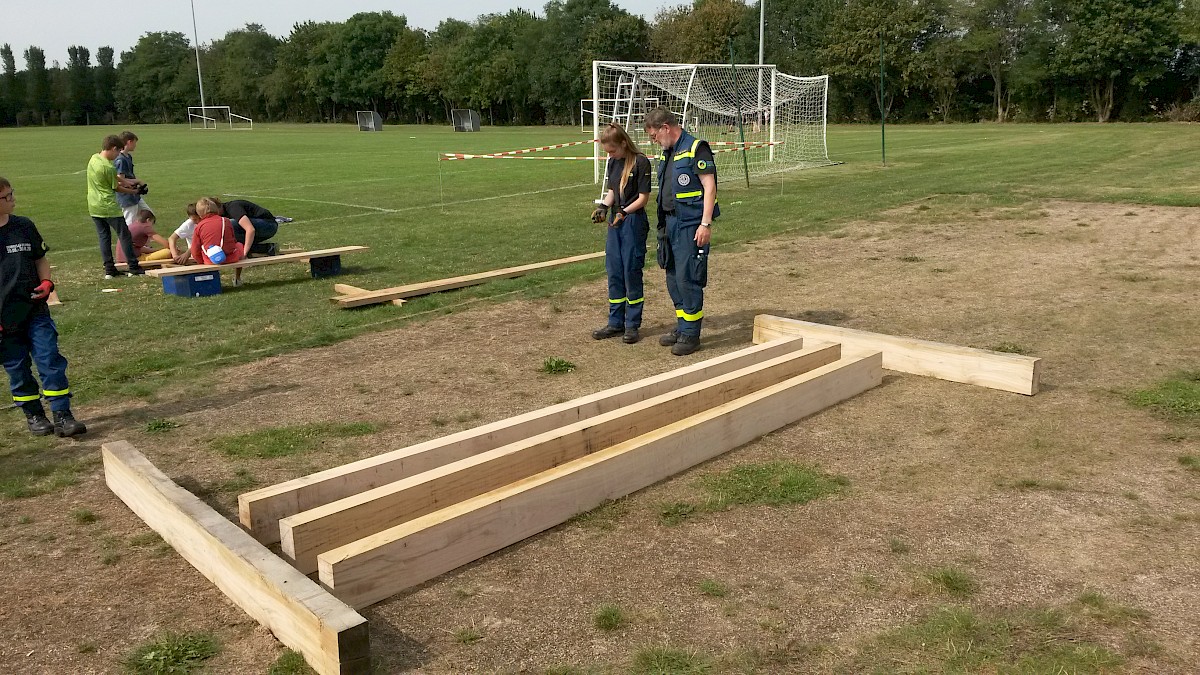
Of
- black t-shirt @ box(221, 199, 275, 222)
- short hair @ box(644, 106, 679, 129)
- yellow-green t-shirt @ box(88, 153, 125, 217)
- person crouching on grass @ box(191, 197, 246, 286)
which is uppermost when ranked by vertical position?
short hair @ box(644, 106, 679, 129)

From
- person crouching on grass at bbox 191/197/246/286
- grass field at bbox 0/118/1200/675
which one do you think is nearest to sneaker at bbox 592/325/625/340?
grass field at bbox 0/118/1200/675

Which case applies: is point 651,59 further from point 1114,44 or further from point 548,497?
point 548,497

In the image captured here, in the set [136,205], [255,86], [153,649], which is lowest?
[153,649]

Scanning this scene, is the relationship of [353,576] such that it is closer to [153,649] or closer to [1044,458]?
[153,649]

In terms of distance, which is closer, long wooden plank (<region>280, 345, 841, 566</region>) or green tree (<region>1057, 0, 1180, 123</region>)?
long wooden plank (<region>280, 345, 841, 566</region>)

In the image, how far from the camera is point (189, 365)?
7.89 m

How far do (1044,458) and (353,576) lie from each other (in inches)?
154

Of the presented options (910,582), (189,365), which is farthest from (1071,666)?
(189,365)

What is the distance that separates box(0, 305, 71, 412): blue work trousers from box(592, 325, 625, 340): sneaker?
4232 millimetres

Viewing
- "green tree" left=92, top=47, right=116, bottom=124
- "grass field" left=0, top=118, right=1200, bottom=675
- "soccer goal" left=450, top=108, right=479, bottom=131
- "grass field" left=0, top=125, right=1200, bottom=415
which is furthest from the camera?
"green tree" left=92, top=47, right=116, bottom=124

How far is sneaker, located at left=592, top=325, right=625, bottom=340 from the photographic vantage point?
8.47m

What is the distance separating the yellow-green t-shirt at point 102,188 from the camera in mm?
11891

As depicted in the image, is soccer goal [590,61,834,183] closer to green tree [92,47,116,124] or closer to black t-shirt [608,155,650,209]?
black t-shirt [608,155,650,209]

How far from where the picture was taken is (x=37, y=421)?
20.2 feet
